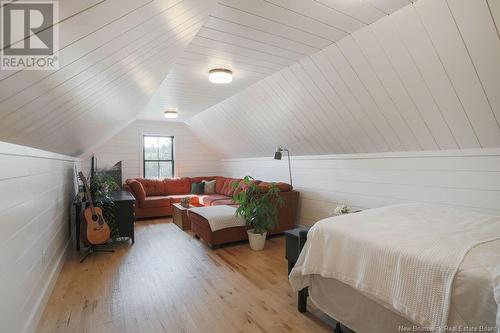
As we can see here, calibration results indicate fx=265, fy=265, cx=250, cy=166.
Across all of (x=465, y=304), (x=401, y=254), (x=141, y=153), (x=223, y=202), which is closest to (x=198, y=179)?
(x=141, y=153)

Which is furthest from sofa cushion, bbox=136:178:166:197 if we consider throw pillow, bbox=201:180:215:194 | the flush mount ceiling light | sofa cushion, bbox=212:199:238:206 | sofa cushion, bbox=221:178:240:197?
the flush mount ceiling light

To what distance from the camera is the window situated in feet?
22.9

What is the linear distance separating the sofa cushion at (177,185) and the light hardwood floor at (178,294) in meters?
2.91

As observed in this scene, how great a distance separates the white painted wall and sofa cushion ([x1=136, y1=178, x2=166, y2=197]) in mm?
2963

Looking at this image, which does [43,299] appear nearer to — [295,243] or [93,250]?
[93,250]

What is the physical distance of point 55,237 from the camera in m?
2.95

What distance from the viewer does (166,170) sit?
722cm

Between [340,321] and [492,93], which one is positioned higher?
[492,93]

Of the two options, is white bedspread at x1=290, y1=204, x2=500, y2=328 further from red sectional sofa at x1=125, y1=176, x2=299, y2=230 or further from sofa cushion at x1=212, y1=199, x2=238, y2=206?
sofa cushion at x1=212, y1=199, x2=238, y2=206

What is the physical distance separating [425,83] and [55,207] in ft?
13.3

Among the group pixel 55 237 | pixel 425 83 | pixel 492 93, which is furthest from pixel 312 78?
pixel 55 237

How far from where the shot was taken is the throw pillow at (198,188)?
6672 mm

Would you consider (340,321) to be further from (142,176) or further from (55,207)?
(142,176)

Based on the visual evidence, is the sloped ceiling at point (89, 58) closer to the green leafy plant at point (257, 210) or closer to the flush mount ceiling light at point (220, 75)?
the flush mount ceiling light at point (220, 75)
